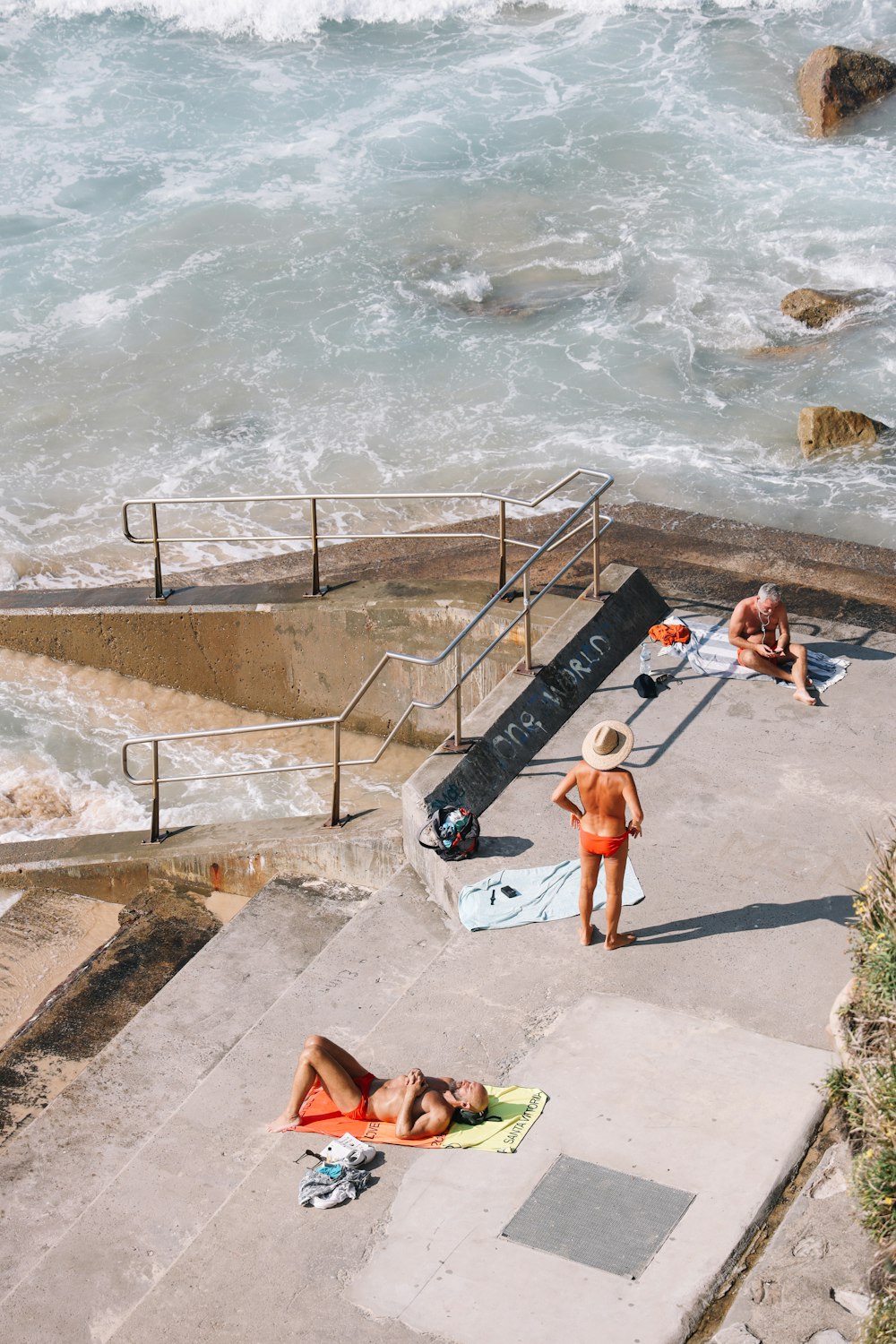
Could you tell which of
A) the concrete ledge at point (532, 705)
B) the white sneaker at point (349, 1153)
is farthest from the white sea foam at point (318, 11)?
the white sneaker at point (349, 1153)

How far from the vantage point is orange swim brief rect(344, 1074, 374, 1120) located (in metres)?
6.84

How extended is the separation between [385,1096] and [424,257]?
19.3 m

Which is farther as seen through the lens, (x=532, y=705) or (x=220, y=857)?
(x=220, y=857)

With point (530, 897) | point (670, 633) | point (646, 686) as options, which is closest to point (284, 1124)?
point (530, 897)

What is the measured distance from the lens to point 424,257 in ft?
78.3

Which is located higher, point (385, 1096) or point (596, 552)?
point (596, 552)

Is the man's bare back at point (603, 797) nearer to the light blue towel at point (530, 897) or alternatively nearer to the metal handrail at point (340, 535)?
the light blue towel at point (530, 897)

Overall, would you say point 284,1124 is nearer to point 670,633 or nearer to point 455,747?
point 455,747

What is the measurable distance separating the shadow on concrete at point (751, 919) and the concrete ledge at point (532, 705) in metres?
1.30

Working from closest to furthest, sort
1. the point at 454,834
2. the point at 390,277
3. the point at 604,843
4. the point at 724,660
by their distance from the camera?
the point at 604,843 → the point at 454,834 → the point at 724,660 → the point at 390,277

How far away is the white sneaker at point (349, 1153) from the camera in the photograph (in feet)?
21.7

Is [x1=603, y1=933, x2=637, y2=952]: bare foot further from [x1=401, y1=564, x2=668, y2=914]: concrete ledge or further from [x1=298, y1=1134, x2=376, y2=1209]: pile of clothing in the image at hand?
[x1=298, y1=1134, x2=376, y2=1209]: pile of clothing

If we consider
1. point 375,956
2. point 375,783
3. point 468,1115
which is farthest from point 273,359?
point 468,1115

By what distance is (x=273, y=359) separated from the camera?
2134cm
